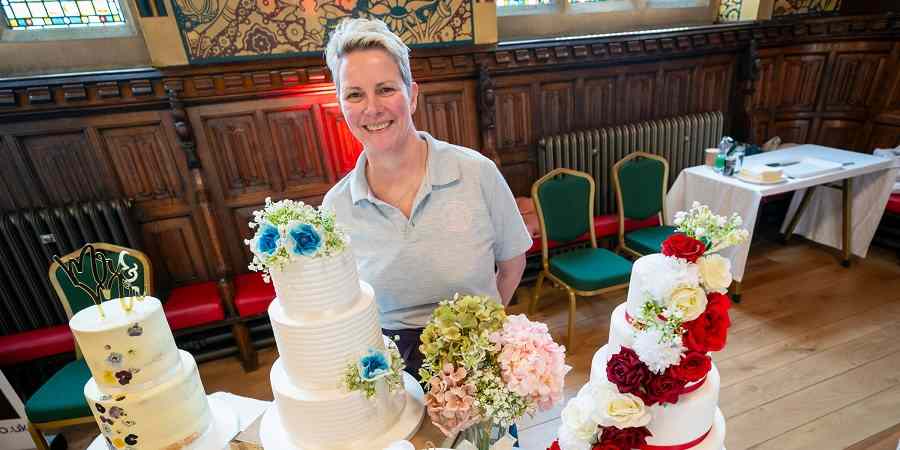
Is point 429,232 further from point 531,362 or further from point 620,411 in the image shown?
point 620,411

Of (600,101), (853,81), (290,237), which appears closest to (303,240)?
(290,237)

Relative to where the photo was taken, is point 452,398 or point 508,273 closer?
point 452,398

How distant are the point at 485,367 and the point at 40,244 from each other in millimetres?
3221

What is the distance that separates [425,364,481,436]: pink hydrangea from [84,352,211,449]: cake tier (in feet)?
2.48

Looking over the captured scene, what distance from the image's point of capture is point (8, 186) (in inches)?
102

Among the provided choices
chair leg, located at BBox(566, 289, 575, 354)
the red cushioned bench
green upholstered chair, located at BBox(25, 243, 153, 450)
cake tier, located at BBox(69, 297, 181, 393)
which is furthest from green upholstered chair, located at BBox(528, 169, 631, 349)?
the red cushioned bench

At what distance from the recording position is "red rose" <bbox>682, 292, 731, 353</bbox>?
810 millimetres

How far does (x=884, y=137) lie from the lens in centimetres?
382

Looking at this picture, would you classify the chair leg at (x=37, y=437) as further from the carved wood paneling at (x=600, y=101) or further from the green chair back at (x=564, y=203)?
the carved wood paneling at (x=600, y=101)

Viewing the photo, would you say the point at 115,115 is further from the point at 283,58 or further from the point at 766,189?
the point at 766,189

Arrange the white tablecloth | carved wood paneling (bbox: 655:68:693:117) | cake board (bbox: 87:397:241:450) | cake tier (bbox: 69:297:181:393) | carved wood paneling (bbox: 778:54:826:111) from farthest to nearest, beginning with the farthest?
carved wood paneling (bbox: 778:54:826:111)
carved wood paneling (bbox: 655:68:693:117)
the white tablecloth
cake board (bbox: 87:397:241:450)
cake tier (bbox: 69:297:181:393)

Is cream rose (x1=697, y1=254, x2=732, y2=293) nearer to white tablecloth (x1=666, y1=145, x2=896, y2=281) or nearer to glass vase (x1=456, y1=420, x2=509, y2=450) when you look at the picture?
glass vase (x1=456, y1=420, x2=509, y2=450)

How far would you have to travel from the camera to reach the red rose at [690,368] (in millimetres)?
817

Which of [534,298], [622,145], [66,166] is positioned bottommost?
[534,298]
